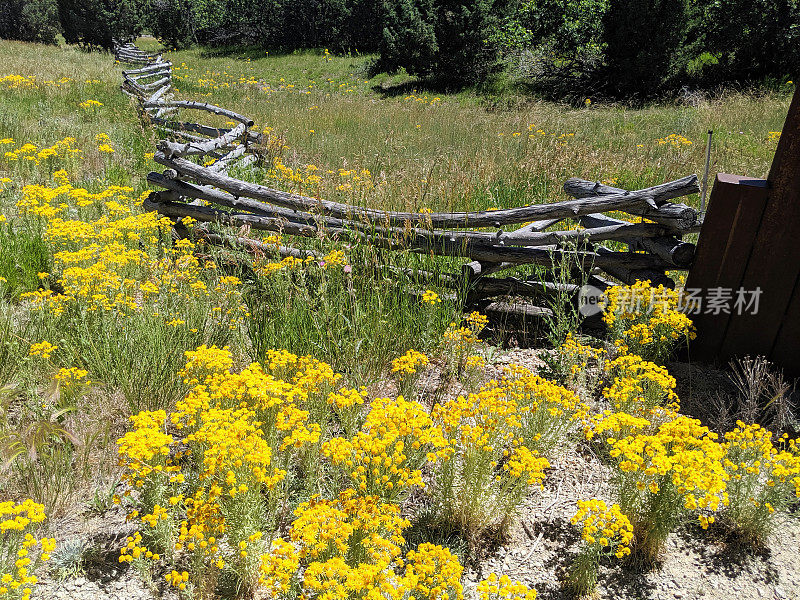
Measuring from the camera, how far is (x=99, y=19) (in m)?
43.2

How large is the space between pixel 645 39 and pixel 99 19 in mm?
42312

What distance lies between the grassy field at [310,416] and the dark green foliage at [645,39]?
43.6 feet

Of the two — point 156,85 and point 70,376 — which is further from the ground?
point 156,85

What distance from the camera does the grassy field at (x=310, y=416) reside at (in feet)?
8.32

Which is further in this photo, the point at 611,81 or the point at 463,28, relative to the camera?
the point at 463,28

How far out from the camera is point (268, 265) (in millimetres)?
4438

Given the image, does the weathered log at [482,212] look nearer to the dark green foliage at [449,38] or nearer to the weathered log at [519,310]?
the weathered log at [519,310]

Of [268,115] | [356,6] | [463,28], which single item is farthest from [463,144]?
[356,6]

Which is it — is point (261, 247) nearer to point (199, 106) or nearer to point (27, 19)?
point (199, 106)

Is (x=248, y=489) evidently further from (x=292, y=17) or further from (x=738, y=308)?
(x=292, y=17)

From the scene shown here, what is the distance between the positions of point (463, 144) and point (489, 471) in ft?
27.6

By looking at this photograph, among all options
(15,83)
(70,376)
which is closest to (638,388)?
(70,376)

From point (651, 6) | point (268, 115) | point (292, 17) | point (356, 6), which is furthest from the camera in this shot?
point (292, 17)

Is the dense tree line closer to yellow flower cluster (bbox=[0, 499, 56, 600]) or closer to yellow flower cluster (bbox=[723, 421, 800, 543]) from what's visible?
yellow flower cluster (bbox=[723, 421, 800, 543])
